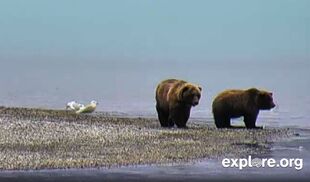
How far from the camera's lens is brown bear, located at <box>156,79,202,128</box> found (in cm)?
1178

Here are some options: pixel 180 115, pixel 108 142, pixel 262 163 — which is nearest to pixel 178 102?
pixel 180 115

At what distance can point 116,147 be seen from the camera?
357 inches

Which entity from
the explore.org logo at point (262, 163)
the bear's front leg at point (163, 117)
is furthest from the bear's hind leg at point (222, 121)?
the explore.org logo at point (262, 163)

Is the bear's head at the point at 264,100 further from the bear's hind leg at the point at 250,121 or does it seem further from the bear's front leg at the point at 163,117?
the bear's front leg at the point at 163,117

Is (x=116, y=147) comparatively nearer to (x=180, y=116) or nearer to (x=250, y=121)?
(x=180, y=116)

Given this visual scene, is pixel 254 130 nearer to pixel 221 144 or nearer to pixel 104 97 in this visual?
pixel 221 144

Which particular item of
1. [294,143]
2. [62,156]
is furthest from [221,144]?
[62,156]

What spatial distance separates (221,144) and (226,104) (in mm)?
2676

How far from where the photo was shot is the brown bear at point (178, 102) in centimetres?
1178

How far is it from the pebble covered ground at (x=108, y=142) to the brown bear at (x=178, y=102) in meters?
0.21

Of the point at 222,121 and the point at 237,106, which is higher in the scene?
the point at 237,106

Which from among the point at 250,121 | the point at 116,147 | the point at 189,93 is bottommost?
the point at 116,147

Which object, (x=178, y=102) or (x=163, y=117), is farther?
(x=163, y=117)

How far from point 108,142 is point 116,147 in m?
0.51
